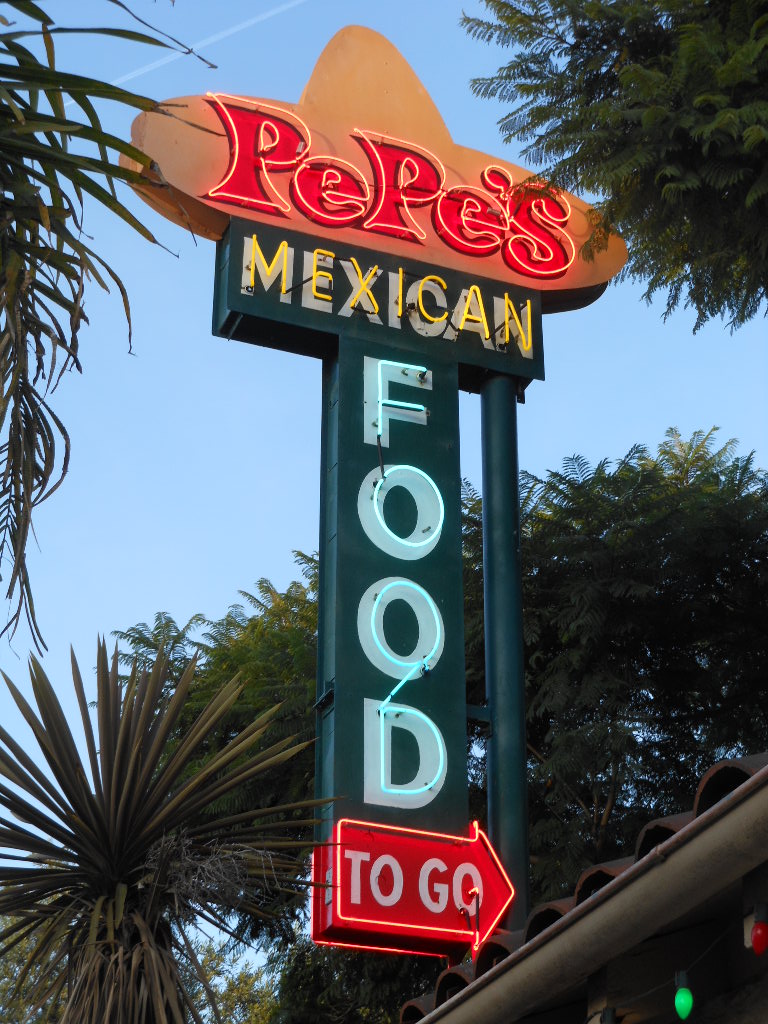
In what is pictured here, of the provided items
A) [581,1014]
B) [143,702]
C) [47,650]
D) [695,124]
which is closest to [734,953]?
[581,1014]

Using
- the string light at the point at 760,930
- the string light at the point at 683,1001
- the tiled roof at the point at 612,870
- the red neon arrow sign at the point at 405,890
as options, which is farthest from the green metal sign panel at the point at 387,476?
the string light at the point at 760,930

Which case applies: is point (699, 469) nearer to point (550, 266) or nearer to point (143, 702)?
point (550, 266)

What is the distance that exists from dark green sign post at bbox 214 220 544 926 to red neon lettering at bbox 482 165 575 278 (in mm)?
406

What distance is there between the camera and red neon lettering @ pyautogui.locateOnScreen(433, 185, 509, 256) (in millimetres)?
16109

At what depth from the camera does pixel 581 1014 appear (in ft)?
21.9

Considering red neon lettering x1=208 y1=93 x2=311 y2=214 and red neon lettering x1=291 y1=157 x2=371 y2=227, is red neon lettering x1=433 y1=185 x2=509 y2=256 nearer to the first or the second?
red neon lettering x1=291 y1=157 x2=371 y2=227

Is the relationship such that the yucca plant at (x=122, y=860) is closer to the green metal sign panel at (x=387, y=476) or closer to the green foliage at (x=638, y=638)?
the green metal sign panel at (x=387, y=476)

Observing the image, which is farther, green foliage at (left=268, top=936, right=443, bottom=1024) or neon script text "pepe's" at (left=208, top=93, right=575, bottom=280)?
green foliage at (left=268, top=936, right=443, bottom=1024)

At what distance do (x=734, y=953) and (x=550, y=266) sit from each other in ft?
37.5

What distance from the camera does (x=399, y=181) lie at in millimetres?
16125

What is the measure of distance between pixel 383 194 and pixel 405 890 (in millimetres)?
7548

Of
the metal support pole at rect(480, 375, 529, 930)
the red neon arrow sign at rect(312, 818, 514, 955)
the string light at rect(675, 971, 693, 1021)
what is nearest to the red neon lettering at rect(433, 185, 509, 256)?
the metal support pole at rect(480, 375, 529, 930)

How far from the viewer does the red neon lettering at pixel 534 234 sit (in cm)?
1634

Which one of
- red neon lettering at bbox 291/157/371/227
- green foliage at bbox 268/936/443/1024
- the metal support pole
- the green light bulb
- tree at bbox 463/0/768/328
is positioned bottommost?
the green light bulb
